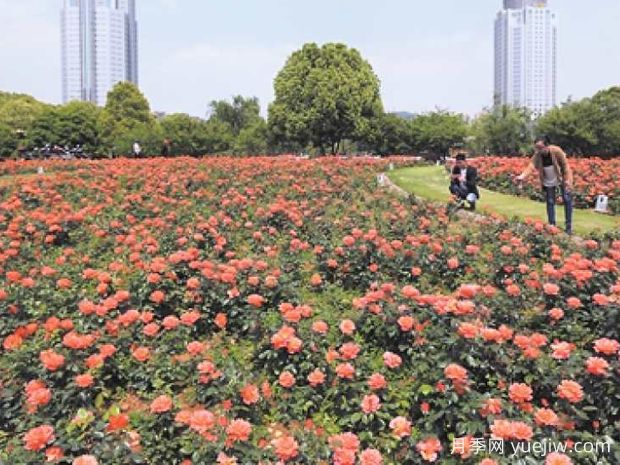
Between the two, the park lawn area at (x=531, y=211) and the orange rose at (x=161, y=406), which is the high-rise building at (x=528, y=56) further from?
the orange rose at (x=161, y=406)

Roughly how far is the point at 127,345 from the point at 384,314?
1.84 meters

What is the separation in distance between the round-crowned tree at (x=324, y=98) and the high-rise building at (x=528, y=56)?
81342 mm

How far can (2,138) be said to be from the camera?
123 feet

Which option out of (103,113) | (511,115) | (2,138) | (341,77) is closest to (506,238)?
(511,115)

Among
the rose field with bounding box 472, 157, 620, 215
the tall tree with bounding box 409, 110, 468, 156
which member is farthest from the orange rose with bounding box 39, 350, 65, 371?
the tall tree with bounding box 409, 110, 468, 156

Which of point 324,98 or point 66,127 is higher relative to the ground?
point 324,98

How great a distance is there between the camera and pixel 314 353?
12.6ft

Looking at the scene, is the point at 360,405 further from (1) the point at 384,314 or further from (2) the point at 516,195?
(2) the point at 516,195

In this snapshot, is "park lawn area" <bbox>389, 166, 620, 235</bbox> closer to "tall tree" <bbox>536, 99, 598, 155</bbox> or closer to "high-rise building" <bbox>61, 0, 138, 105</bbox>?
"tall tree" <bbox>536, 99, 598, 155</bbox>

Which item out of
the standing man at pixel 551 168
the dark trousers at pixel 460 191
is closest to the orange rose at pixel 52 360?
the standing man at pixel 551 168

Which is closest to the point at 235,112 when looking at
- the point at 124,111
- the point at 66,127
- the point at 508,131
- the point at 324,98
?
the point at 124,111

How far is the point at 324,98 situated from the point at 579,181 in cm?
2734

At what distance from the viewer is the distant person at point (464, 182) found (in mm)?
10869

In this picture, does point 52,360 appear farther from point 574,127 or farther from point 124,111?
point 124,111
